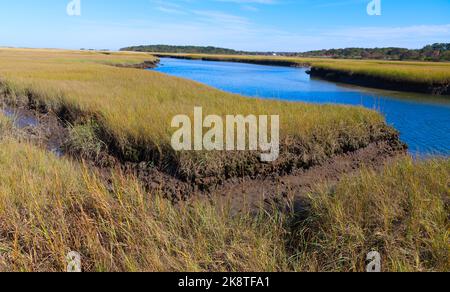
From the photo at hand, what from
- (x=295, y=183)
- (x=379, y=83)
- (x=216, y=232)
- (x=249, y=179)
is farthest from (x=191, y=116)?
(x=379, y=83)

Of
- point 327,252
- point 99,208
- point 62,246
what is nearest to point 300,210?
point 327,252

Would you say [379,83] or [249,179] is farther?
[379,83]

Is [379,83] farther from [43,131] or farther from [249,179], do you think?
[43,131]

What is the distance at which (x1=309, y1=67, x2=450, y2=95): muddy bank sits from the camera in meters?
26.8

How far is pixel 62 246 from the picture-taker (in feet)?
11.9

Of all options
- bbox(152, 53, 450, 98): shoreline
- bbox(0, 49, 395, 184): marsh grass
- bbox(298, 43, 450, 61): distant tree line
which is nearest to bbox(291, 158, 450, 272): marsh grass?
bbox(0, 49, 395, 184): marsh grass

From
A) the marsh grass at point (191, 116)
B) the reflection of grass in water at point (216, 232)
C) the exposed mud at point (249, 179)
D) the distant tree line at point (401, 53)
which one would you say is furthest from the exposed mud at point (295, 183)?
the distant tree line at point (401, 53)

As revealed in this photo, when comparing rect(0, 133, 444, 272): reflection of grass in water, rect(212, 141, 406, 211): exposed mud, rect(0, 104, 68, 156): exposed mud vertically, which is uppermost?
rect(0, 104, 68, 156): exposed mud

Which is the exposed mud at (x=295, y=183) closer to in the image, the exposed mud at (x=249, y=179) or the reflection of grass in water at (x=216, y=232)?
the exposed mud at (x=249, y=179)

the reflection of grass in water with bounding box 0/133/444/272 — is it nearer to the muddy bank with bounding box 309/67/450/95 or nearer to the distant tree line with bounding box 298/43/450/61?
the muddy bank with bounding box 309/67/450/95

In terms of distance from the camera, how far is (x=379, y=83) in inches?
1259

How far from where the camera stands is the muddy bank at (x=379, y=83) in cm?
2680
